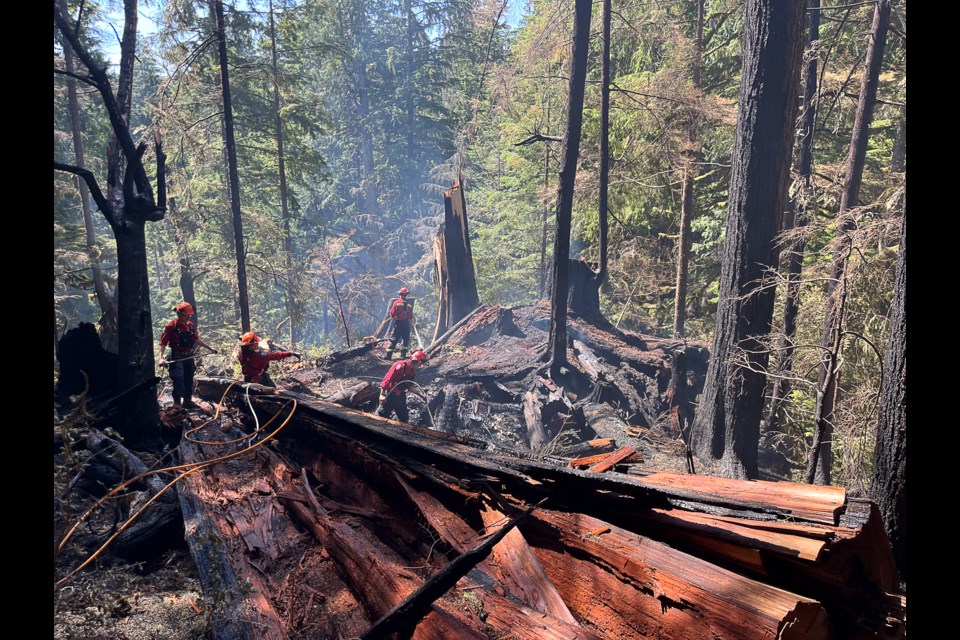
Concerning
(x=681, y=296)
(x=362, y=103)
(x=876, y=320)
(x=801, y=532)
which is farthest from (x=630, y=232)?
(x=362, y=103)

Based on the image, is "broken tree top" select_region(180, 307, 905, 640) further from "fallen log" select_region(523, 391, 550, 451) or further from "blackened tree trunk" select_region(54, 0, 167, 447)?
"fallen log" select_region(523, 391, 550, 451)

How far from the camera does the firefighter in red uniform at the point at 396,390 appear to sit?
11078 millimetres

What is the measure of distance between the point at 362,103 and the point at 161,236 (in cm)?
1928

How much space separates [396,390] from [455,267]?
9538mm

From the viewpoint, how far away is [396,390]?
11.3m

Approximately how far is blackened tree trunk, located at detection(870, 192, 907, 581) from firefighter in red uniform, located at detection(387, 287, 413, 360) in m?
13.0

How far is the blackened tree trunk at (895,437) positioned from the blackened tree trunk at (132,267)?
29.7 ft

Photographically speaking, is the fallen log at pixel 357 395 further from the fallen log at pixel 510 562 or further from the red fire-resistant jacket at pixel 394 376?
the fallen log at pixel 510 562

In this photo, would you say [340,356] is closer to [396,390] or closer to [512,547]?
[396,390]

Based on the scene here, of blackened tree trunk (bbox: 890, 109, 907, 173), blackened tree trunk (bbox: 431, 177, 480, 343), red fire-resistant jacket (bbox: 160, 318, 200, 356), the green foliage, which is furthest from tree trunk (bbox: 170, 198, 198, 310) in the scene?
blackened tree trunk (bbox: 890, 109, 907, 173)

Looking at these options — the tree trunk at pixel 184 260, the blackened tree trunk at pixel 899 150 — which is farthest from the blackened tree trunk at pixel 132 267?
the blackened tree trunk at pixel 899 150

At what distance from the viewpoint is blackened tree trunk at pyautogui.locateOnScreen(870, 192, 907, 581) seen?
406 centimetres
